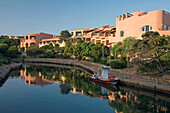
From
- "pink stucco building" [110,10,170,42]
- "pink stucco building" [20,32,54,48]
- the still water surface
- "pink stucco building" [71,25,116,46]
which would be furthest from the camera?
"pink stucco building" [20,32,54,48]

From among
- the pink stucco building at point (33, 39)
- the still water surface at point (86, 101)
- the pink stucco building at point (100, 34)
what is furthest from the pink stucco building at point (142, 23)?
the pink stucco building at point (33, 39)

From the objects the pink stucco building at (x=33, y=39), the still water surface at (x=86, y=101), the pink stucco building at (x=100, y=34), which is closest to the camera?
the still water surface at (x=86, y=101)

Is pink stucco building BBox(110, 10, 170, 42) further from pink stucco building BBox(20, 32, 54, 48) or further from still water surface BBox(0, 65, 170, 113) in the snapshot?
pink stucco building BBox(20, 32, 54, 48)

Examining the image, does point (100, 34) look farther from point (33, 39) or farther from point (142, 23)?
point (33, 39)

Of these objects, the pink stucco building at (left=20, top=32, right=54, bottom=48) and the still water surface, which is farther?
the pink stucco building at (left=20, top=32, right=54, bottom=48)

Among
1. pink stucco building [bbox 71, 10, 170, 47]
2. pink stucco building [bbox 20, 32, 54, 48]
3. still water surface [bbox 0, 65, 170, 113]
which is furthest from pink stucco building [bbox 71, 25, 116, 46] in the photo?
still water surface [bbox 0, 65, 170, 113]

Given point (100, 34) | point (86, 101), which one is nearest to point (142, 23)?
point (86, 101)

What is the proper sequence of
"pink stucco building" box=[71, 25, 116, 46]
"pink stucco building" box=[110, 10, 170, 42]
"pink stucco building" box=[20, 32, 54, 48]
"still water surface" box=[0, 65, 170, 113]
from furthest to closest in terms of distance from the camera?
"pink stucco building" box=[20, 32, 54, 48] < "pink stucco building" box=[71, 25, 116, 46] < "pink stucco building" box=[110, 10, 170, 42] < "still water surface" box=[0, 65, 170, 113]

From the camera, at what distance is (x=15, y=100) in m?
20.5

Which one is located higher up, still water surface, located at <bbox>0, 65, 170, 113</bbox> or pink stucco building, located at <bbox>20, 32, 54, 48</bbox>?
pink stucco building, located at <bbox>20, 32, 54, 48</bbox>

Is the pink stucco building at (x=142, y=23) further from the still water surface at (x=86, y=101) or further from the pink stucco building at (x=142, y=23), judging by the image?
the still water surface at (x=86, y=101)

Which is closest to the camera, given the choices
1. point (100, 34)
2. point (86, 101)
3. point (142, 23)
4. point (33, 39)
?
point (86, 101)

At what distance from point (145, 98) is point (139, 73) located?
8969mm

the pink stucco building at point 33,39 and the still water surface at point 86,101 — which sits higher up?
the pink stucco building at point 33,39
